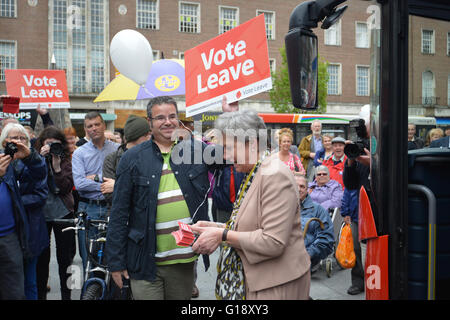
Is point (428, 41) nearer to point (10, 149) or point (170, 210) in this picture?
point (170, 210)

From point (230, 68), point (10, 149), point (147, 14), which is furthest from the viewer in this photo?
point (147, 14)

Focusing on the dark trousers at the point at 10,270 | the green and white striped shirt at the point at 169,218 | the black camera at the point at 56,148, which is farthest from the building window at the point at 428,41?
the black camera at the point at 56,148

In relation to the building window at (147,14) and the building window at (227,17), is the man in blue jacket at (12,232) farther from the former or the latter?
the building window at (227,17)

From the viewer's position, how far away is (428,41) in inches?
100

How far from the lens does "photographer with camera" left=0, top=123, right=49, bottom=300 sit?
3.82 metres

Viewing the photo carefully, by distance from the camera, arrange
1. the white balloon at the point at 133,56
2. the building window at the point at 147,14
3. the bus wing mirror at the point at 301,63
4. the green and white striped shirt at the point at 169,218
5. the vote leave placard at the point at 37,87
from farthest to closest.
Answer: the building window at the point at 147,14
the vote leave placard at the point at 37,87
the white balloon at the point at 133,56
the green and white striped shirt at the point at 169,218
the bus wing mirror at the point at 301,63

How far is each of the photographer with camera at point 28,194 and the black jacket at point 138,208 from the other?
4.43 feet

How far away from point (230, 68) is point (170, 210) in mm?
2368

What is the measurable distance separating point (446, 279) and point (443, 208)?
1.24 feet

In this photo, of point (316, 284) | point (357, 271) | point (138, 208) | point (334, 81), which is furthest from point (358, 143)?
point (334, 81)

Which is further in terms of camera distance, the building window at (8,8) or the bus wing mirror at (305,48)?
the building window at (8,8)

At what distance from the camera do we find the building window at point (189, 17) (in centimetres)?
3266
